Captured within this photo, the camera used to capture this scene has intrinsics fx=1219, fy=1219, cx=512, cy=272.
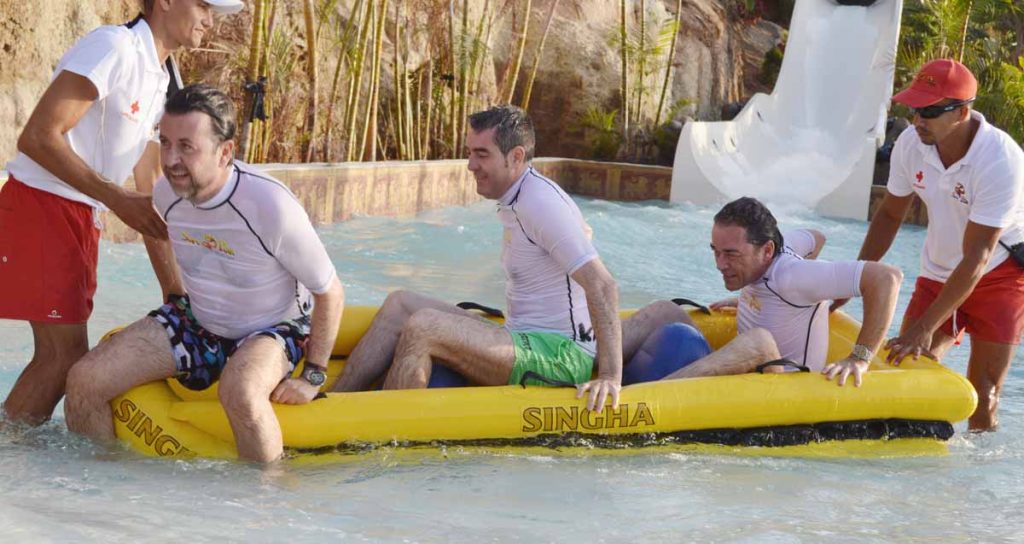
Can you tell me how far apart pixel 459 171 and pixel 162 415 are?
28.8ft

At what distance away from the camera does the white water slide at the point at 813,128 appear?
13883 mm

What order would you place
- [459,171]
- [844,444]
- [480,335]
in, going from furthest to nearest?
1. [459,171]
2. [844,444]
3. [480,335]

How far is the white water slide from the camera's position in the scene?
13.9 metres

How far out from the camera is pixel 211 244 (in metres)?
3.35

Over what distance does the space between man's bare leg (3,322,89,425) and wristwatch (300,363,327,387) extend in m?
0.66

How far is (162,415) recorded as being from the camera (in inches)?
136

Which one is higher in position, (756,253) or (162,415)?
(756,253)

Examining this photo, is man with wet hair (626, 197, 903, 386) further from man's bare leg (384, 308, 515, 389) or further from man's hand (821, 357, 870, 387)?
man's bare leg (384, 308, 515, 389)

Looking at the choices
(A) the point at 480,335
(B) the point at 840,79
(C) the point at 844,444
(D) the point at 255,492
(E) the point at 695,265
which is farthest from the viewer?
(B) the point at 840,79

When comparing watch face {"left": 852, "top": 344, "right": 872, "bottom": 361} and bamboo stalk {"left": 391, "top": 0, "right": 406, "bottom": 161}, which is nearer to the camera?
watch face {"left": 852, "top": 344, "right": 872, "bottom": 361}

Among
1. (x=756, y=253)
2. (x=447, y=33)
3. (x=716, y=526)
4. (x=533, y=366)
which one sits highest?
(x=447, y=33)

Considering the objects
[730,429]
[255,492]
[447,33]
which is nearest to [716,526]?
[730,429]

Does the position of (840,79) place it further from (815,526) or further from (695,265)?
(815,526)

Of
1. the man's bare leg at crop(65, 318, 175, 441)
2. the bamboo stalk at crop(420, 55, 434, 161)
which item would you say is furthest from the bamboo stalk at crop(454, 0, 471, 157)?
the man's bare leg at crop(65, 318, 175, 441)
